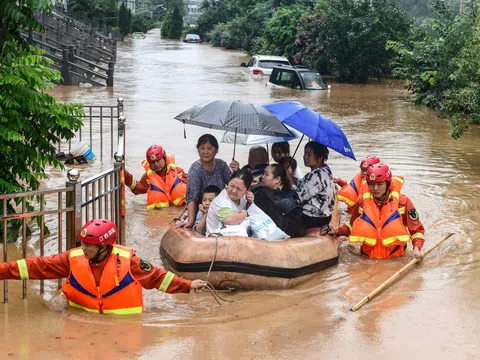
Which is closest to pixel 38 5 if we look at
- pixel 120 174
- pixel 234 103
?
pixel 120 174

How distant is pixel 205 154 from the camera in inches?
368

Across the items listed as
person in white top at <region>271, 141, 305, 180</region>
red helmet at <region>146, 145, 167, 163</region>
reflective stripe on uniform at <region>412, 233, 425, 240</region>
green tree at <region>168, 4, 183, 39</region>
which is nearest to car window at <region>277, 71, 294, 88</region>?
red helmet at <region>146, 145, 167, 163</region>

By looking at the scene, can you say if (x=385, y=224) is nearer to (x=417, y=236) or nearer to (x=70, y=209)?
(x=417, y=236)

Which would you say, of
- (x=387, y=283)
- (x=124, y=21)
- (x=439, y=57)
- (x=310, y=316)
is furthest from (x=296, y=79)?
(x=124, y=21)

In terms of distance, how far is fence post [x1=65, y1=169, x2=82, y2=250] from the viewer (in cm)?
690

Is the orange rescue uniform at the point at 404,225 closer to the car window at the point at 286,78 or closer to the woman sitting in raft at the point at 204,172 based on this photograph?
the woman sitting in raft at the point at 204,172

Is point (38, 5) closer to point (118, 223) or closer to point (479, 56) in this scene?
point (118, 223)

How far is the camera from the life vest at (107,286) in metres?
6.61

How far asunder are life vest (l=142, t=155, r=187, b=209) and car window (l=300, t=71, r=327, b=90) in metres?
19.8

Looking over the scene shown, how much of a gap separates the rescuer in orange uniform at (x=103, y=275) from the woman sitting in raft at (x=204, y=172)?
2.48m

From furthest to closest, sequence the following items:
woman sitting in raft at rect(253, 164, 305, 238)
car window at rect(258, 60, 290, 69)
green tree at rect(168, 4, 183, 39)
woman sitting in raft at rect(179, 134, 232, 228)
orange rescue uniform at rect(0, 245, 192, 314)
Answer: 1. green tree at rect(168, 4, 183, 39)
2. car window at rect(258, 60, 290, 69)
3. woman sitting in raft at rect(179, 134, 232, 228)
4. woman sitting in raft at rect(253, 164, 305, 238)
5. orange rescue uniform at rect(0, 245, 192, 314)

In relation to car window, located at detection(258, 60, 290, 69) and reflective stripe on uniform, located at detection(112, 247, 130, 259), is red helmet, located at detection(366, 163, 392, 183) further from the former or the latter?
car window, located at detection(258, 60, 290, 69)

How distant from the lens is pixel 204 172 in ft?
30.9

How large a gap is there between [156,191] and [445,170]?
6294 mm
